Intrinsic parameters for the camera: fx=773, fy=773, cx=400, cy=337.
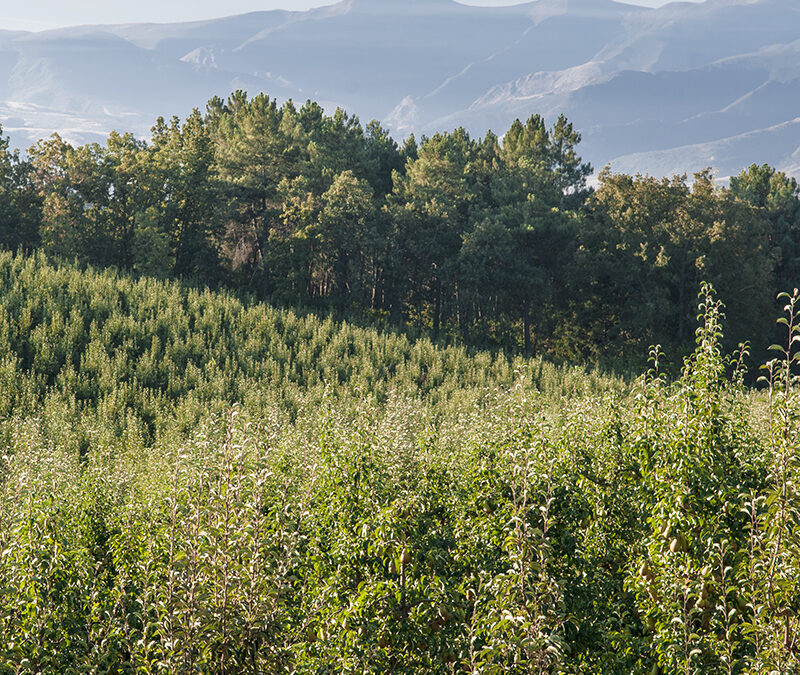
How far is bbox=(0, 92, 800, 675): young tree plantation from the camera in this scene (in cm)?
722

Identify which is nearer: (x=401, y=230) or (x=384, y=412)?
(x=384, y=412)

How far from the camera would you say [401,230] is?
51.4 meters

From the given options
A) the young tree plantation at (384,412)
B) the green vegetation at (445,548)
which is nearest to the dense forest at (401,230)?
the young tree plantation at (384,412)

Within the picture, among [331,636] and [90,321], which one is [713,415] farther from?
[90,321]

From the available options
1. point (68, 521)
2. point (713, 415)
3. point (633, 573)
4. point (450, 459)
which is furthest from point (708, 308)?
point (68, 521)

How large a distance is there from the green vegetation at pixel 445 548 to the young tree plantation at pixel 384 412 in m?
0.05

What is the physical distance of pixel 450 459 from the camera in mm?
10938

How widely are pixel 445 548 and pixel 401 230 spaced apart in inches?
1712

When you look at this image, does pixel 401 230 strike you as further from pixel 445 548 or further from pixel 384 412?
pixel 445 548

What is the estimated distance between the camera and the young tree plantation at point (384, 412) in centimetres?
722

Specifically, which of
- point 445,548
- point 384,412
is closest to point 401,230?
point 384,412

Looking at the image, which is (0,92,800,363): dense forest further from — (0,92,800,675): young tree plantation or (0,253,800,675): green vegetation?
(0,253,800,675): green vegetation

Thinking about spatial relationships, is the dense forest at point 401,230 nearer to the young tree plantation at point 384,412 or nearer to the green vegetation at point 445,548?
the young tree plantation at point 384,412

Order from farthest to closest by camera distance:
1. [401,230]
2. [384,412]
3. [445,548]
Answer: [401,230]
[384,412]
[445,548]
